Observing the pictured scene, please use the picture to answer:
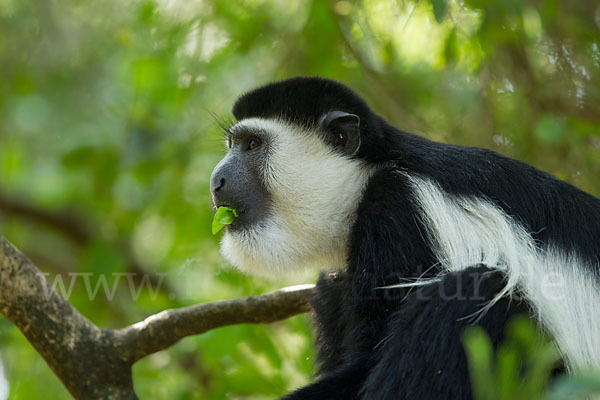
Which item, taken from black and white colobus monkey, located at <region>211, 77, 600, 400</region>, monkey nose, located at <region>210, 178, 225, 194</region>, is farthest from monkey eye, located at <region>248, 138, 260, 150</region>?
monkey nose, located at <region>210, 178, 225, 194</region>

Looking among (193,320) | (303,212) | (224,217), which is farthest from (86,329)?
(303,212)

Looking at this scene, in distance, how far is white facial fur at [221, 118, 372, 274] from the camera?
8.17 feet

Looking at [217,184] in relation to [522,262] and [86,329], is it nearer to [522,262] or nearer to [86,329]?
[86,329]

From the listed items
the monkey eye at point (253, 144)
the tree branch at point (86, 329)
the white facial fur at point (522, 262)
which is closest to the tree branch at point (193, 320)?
the tree branch at point (86, 329)

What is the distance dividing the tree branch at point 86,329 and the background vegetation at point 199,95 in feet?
2.17

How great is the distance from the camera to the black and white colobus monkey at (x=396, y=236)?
194 cm

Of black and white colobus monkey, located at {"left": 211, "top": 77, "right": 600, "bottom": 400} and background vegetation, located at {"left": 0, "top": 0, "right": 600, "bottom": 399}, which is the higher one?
background vegetation, located at {"left": 0, "top": 0, "right": 600, "bottom": 399}

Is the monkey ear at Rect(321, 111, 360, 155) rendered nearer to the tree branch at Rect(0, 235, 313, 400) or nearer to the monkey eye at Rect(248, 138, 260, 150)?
the monkey eye at Rect(248, 138, 260, 150)

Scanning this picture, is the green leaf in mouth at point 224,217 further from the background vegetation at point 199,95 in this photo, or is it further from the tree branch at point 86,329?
the background vegetation at point 199,95

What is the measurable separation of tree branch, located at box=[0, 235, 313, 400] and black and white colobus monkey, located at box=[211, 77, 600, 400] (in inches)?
9.7

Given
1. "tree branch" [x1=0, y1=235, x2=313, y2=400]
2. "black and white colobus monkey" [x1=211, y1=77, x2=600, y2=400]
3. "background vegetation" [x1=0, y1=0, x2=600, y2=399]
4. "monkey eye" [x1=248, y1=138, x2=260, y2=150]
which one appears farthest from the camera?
"background vegetation" [x1=0, y1=0, x2=600, y2=399]

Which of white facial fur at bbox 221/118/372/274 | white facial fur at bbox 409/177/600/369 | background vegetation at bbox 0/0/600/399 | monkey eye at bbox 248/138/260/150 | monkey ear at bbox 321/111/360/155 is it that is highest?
background vegetation at bbox 0/0/600/399

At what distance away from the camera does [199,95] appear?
4.52 meters

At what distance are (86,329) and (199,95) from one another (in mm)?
2428
